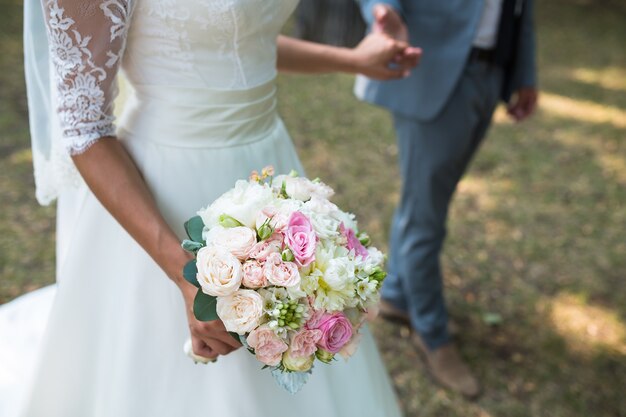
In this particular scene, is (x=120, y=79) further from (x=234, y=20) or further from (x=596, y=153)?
(x=596, y=153)

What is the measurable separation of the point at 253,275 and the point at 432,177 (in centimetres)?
151

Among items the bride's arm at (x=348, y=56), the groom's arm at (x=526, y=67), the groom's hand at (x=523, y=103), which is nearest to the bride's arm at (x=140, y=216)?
the bride's arm at (x=348, y=56)

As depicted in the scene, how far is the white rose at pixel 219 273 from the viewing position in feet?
3.85

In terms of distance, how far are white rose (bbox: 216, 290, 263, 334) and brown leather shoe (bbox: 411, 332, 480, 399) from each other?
1.85 m

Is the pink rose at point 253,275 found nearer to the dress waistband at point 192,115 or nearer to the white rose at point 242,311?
the white rose at point 242,311

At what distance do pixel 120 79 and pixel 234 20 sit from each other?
1.52ft

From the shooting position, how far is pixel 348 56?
80.6 inches

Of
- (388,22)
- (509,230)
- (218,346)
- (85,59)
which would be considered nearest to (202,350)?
(218,346)

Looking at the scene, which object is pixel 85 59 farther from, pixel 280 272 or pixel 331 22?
pixel 331 22

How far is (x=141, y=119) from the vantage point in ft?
5.29

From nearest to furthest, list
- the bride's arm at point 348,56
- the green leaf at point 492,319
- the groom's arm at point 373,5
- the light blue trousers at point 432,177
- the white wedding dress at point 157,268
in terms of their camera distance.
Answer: the white wedding dress at point 157,268
the bride's arm at point 348,56
the groom's arm at point 373,5
the light blue trousers at point 432,177
the green leaf at point 492,319

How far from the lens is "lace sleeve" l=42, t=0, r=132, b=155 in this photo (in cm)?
128

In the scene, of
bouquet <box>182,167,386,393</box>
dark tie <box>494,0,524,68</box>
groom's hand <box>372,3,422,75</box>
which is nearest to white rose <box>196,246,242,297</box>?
bouquet <box>182,167,386,393</box>

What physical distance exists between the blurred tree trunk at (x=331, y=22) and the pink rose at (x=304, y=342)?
5.74 m
